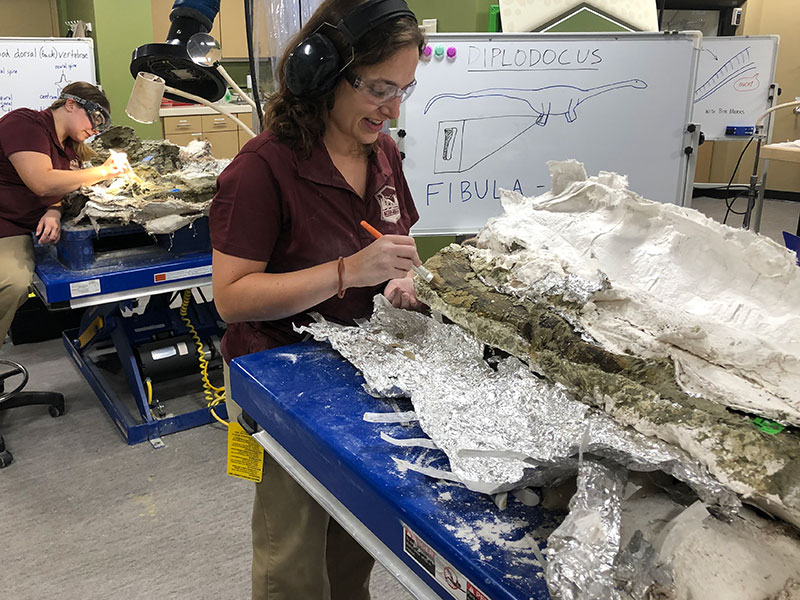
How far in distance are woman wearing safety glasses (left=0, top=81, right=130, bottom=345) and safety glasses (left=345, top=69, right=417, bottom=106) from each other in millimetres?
1754

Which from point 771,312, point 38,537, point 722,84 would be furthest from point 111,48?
point 771,312

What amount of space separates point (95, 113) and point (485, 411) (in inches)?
101

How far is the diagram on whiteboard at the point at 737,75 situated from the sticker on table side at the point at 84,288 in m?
4.23

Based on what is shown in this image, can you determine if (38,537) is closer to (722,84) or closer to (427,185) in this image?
(427,185)

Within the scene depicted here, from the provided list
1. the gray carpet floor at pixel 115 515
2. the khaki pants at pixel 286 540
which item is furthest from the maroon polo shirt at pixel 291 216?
the gray carpet floor at pixel 115 515

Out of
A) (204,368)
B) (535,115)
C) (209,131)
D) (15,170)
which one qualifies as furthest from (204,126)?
(535,115)

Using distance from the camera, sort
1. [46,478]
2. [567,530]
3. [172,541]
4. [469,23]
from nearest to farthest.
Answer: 1. [567,530]
2. [172,541]
3. [46,478]
4. [469,23]

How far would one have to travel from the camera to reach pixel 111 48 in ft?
17.4

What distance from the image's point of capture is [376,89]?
4.20ft

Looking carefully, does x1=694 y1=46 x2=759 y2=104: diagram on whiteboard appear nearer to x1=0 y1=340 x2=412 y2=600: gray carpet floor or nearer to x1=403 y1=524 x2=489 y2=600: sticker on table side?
x1=0 y1=340 x2=412 y2=600: gray carpet floor

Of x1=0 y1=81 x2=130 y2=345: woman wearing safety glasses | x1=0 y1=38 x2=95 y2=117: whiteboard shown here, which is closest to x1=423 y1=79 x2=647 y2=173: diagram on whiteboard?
x1=0 y1=81 x2=130 y2=345: woman wearing safety glasses

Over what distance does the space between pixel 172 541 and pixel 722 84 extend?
15.2 feet

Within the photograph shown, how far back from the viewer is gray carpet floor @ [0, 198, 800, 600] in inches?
80.7

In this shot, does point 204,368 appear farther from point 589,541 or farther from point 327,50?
point 589,541
